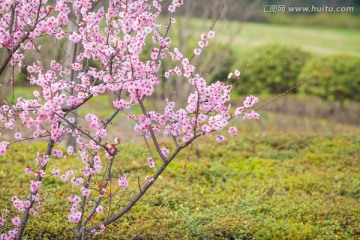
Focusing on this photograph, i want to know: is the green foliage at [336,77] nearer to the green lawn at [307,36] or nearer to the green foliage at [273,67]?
the green foliage at [273,67]

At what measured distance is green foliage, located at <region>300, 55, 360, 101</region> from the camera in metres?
13.6

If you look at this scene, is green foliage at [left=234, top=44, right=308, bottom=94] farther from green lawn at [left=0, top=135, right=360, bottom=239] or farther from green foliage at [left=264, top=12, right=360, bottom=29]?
green foliage at [left=264, top=12, right=360, bottom=29]

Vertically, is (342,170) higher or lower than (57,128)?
higher

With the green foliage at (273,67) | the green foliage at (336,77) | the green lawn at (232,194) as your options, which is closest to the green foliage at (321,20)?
the green foliage at (273,67)

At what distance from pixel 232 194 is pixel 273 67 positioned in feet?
33.3

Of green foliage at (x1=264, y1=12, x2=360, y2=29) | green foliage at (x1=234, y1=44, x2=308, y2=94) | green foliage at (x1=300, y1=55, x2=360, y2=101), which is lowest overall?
green foliage at (x1=300, y1=55, x2=360, y2=101)

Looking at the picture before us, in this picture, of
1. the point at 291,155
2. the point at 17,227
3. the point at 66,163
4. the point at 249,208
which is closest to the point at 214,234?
the point at 249,208

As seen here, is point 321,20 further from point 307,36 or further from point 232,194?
point 232,194

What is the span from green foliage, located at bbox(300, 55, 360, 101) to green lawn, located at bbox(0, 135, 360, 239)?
5.81 metres

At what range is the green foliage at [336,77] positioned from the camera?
1357cm

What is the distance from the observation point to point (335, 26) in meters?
28.5

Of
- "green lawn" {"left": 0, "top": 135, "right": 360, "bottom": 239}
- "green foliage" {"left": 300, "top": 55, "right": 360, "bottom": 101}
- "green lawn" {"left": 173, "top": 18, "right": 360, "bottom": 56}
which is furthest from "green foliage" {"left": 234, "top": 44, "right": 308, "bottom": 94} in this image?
"green lawn" {"left": 173, "top": 18, "right": 360, "bottom": 56}

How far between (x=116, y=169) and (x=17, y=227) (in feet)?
8.24

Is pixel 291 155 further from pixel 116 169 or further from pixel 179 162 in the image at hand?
pixel 116 169
